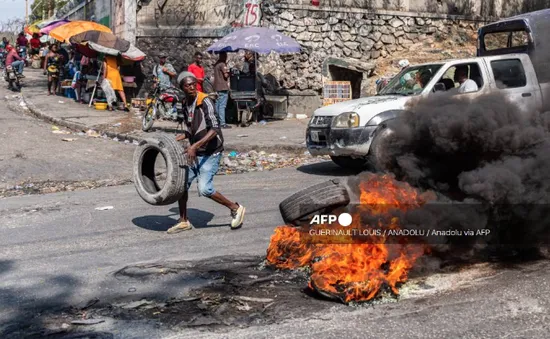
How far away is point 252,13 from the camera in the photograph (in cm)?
1925

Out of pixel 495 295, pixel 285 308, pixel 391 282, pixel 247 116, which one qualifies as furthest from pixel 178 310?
pixel 247 116

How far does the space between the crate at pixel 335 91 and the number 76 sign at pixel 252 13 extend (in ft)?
9.04

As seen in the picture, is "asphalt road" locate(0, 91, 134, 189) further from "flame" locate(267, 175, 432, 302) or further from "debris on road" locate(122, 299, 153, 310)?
"debris on road" locate(122, 299, 153, 310)

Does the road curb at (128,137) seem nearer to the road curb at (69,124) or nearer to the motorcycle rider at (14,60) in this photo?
the road curb at (69,124)

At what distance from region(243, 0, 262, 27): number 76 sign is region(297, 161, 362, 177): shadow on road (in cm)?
780

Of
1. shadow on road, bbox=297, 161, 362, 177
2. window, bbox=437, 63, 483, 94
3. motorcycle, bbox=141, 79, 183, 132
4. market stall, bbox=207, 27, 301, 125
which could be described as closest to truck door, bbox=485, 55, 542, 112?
window, bbox=437, 63, 483, 94

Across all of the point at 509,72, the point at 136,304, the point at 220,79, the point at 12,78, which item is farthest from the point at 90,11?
the point at 136,304

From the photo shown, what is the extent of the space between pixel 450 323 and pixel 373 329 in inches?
20.7

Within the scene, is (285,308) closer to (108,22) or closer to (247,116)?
(247,116)

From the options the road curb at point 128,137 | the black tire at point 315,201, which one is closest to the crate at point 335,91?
the road curb at point 128,137

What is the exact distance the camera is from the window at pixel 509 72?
10789 mm

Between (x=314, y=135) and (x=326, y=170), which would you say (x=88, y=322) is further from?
(x=326, y=170)

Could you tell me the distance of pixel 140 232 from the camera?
761 centimetres

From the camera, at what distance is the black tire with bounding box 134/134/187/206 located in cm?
710
